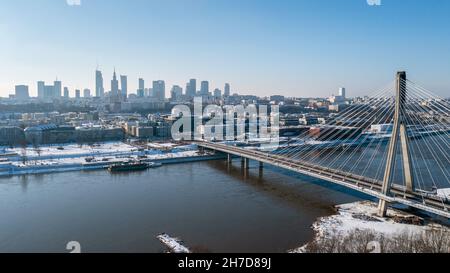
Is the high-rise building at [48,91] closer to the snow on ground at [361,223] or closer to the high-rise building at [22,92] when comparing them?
the high-rise building at [22,92]

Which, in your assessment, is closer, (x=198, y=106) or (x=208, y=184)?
(x=208, y=184)

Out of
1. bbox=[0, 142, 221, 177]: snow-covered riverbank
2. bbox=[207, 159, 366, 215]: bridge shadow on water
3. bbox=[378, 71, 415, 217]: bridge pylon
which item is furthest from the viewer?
bbox=[0, 142, 221, 177]: snow-covered riverbank

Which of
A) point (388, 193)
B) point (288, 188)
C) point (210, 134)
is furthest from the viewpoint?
point (210, 134)

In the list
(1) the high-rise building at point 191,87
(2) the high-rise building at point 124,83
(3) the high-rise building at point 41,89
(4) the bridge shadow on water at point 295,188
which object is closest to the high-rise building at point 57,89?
(3) the high-rise building at point 41,89

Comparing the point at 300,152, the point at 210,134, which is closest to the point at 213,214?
the point at 300,152

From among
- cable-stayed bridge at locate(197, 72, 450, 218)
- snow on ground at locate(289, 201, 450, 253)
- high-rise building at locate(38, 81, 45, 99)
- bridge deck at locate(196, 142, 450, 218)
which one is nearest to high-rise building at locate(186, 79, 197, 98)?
high-rise building at locate(38, 81, 45, 99)

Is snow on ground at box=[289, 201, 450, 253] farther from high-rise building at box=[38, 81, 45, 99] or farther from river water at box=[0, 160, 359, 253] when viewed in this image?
high-rise building at box=[38, 81, 45, 99]
